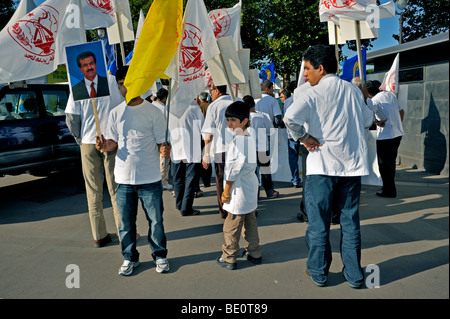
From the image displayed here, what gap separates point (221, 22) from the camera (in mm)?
5875

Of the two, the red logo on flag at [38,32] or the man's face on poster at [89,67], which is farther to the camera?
the red logo on flag at [38,32]

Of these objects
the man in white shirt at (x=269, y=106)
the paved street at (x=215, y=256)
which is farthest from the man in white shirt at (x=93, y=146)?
the man in white shirt at (x=269, y=106)

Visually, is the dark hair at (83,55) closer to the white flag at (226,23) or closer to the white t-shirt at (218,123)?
the white t-shirt at (218,123)

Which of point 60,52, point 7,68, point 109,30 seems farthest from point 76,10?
point 109,30

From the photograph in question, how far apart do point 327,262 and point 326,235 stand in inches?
10.1

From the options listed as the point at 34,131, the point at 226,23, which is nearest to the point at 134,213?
the point at 226,23

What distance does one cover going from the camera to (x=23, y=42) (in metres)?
3.64

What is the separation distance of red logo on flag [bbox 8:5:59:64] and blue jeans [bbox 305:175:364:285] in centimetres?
312

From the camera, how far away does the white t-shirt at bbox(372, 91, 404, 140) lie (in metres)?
5.79

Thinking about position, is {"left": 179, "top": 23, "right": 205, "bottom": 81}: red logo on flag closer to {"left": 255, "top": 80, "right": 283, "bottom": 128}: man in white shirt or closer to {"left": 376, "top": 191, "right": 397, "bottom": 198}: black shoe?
{"left": 255, "top": 80, "right": 283, "bottom": 128}: man in white shirt

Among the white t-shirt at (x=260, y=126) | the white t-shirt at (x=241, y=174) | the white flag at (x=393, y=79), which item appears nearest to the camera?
the white t-shirt at (x=241, y=174)

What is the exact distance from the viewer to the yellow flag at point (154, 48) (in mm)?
3186

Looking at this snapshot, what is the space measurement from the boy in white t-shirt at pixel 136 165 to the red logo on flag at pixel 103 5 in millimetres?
2206
